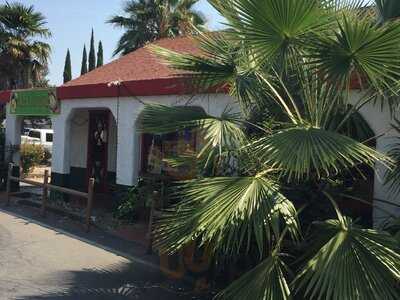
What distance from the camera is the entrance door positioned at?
1547 cm

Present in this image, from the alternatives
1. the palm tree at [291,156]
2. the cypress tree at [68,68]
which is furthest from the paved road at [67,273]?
the cypress tree at [68,68]

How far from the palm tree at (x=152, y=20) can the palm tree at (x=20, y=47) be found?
217 inches

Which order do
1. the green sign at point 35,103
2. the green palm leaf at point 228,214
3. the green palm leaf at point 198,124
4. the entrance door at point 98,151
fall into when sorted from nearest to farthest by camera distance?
the green palm leaf at point 228,214 → the green palm leaf at point 198,124 → the green sign at point 35,103 → the entrance door at point 98,151

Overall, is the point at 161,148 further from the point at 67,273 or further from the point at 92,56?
the point at 92,56

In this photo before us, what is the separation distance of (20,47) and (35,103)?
9.00 m

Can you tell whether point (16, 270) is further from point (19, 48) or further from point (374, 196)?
point (19, 48)

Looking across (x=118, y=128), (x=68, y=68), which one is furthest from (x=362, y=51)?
(x=68, y=68)

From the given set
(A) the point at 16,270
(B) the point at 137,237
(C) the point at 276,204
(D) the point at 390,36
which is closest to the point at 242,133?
(C) the point at 276,204

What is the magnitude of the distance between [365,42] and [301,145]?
103cm

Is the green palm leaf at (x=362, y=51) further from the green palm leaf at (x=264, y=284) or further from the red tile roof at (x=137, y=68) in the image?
the red tile roof at (x=137, y=68)

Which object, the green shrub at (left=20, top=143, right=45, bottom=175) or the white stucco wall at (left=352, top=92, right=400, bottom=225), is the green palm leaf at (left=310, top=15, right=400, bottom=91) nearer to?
the white stucco wall at (left=352, top=92, right=400, bottom=225)

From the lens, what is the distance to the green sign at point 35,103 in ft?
46.6

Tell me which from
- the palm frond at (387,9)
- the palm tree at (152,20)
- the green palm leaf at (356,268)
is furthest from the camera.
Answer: the palm tree at (152,20)

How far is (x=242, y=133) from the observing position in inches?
253
